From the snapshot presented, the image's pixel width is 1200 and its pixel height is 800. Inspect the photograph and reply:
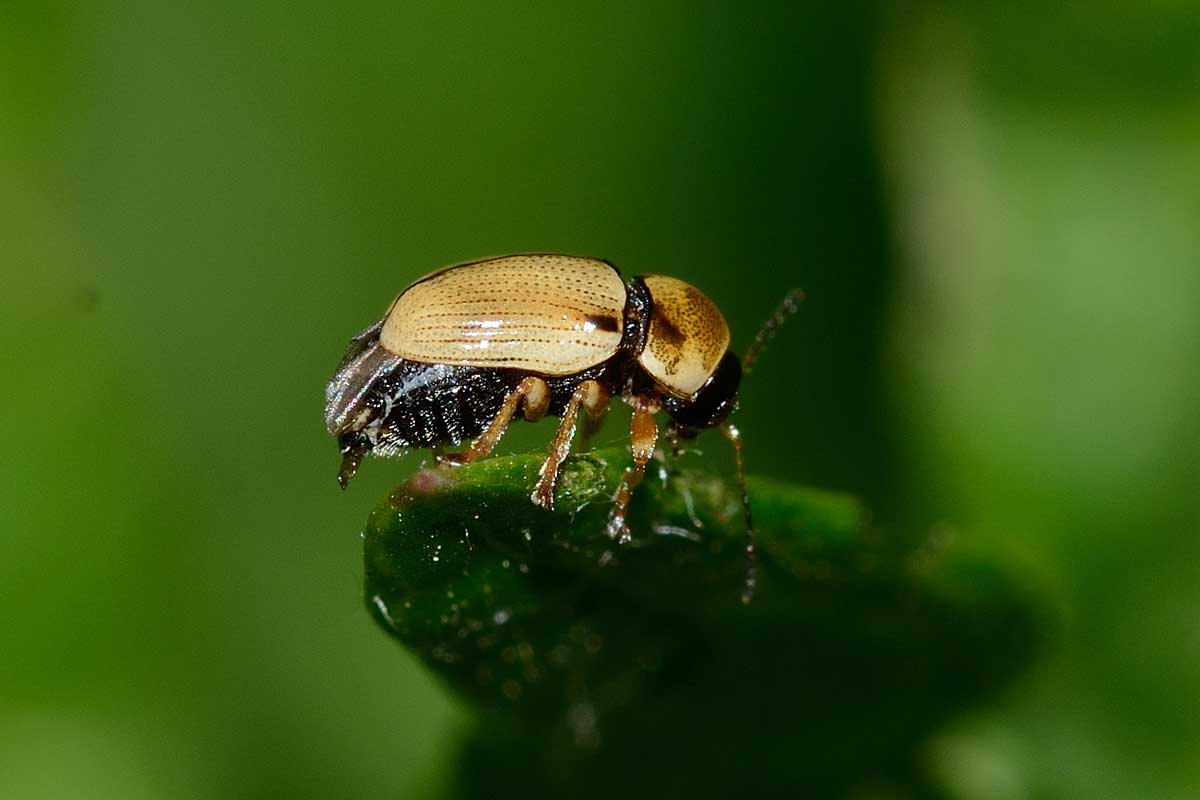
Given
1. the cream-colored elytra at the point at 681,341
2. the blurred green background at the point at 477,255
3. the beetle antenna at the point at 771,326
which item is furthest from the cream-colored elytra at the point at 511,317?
the blurred green background at the point at 477,255

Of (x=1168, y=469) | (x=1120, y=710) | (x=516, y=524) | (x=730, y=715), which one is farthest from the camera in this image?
(x=1168, y=469)

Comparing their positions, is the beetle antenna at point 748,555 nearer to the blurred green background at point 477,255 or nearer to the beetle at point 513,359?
the beetle at point 513,359

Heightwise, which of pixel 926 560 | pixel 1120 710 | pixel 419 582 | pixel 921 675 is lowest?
pixel 1120 710

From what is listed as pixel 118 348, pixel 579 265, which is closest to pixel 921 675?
pixel 579 265

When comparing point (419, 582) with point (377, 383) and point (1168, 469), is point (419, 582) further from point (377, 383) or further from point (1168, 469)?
point (1168, 469)

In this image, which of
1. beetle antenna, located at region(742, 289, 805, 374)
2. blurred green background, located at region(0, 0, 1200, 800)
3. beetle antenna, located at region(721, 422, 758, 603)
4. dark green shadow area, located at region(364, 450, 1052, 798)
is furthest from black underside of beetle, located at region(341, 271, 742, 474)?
beetle antenna, located at region(721, 422, 758, 603)

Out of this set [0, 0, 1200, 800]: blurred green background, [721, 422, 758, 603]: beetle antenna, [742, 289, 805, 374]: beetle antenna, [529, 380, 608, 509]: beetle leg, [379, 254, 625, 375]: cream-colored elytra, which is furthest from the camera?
[742, 289, 805, 374]: beetle antenna

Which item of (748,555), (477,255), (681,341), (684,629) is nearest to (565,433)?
(681,341)

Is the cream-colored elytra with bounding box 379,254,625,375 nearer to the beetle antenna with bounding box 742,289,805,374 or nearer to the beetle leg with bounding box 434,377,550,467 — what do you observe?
the beetle leg with bounding box 434,377,550,467
